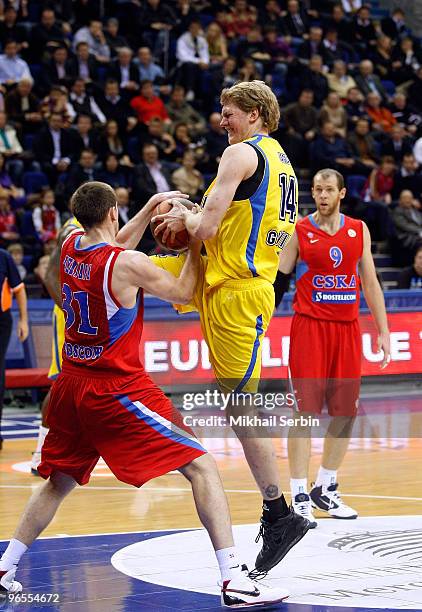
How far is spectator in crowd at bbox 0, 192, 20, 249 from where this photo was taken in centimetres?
1480

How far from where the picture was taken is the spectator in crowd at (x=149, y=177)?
16234 mm

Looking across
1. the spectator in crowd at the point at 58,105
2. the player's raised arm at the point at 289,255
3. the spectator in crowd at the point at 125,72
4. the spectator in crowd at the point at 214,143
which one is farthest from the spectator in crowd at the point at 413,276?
the player's raised arm at the point at 289,255

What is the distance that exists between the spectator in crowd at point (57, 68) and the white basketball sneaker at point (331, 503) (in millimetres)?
10860

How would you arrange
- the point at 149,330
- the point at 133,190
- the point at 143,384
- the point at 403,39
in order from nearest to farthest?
the point at 143,384
the point at 149,330
the point at 133,190
the point at 403,39

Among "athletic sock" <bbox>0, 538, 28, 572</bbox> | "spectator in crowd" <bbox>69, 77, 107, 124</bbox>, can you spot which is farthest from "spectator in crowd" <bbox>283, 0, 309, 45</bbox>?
"athletic sock" <bbox>0, 538, 28, 572</bbox>

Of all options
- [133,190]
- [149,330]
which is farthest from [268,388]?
[133,190]

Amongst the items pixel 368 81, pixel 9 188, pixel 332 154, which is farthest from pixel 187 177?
pixel 368 81

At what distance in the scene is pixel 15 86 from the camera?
54.7 ft

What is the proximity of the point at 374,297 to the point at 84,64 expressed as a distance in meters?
11.1

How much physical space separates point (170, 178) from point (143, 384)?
1158cm

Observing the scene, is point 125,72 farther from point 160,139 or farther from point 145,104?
point 160,139

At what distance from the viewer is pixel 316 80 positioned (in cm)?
2014

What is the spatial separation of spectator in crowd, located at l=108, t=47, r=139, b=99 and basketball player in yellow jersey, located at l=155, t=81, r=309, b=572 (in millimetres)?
12422

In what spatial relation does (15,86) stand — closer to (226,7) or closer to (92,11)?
(92,11)
